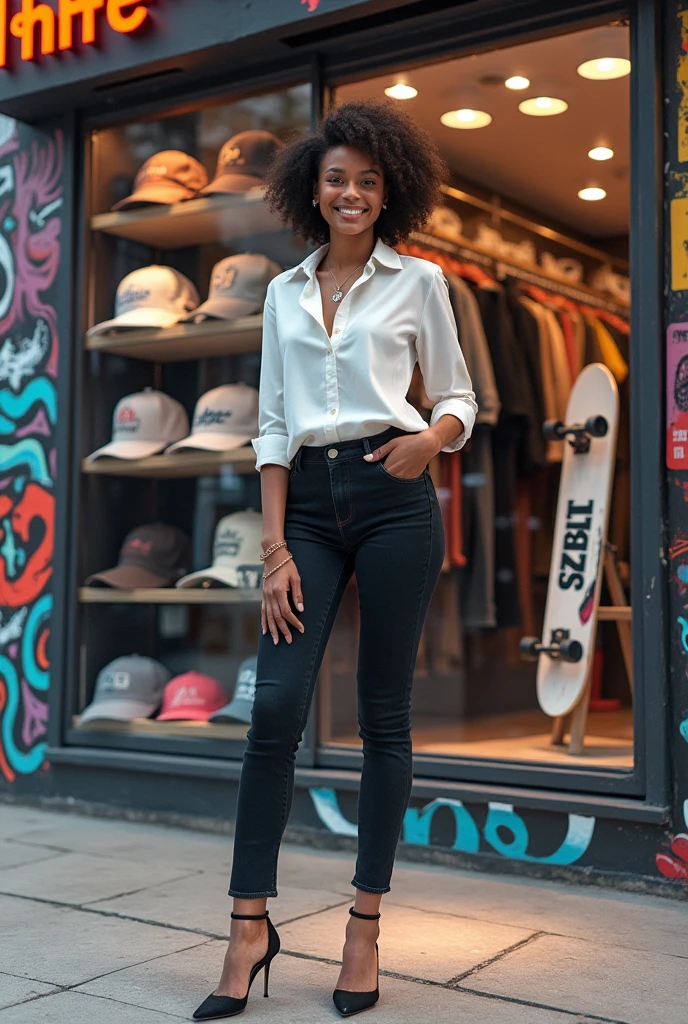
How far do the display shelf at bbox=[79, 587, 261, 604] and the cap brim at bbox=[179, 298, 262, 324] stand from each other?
101 cm

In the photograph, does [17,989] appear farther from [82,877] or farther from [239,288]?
[239,288]

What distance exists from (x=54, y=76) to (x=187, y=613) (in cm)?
208

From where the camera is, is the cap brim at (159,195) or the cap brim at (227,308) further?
the cap brim at (159,195)

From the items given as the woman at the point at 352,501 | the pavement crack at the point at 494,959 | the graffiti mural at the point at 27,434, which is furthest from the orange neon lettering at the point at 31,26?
the pavement crack at the point at 494,959

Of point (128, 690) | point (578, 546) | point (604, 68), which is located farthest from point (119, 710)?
point (604, 68)

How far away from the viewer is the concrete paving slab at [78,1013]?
7.08 ft

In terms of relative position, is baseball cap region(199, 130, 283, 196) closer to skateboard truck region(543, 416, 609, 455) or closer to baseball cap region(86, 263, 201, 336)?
baseball cap region(86, 263, 201, 336)

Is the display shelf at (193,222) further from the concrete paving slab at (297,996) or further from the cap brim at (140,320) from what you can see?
the concrete paving slab at (297,996)

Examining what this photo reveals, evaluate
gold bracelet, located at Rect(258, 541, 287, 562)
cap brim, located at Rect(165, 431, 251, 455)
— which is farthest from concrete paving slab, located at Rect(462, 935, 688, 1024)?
cap brim, located at Rect(165, 431, 251, 455)

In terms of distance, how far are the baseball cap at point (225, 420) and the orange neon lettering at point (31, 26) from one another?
1423mm

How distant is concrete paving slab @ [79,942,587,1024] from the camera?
7.17 feet

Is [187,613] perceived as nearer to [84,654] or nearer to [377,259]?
[84,654]

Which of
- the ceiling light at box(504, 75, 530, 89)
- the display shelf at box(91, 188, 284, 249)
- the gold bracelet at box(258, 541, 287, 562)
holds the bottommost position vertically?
the gold bracelet at box(258, 541, 287, 562)

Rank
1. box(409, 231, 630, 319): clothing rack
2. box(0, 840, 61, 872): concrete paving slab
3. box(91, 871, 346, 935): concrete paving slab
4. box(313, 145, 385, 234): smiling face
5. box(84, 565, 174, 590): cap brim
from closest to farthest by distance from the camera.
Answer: box(313, 145, 385, 234): smiling face → box(91, 871, 346, 935): concrete paving slab → box(0, 840, 61, 872): concrete paving slab → box(84, 565, 174, 590): cap brim → box(409, 231, 630, 319): clothing rack
